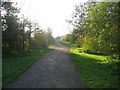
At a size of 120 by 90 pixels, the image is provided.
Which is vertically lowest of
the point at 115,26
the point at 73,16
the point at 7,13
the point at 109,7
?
the point at 115,26

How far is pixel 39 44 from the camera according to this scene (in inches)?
1066

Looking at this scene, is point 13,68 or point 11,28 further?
point 11,28

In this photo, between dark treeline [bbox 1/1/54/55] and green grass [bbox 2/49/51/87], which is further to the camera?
dark treeline [bbox 1/1/54/55]

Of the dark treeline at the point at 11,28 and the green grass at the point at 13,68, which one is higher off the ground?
Answer: the dark treeline at the point at 11,28

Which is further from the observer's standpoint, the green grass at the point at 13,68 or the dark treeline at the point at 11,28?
the dark treeline at the point at 11,28

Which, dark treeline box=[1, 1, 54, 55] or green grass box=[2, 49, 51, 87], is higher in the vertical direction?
dark treeline box=[1, 1, 54, 55]

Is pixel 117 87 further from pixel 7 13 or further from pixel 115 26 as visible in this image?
pixel 7 13

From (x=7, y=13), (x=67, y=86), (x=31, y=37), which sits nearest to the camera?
(x=67, y=86)

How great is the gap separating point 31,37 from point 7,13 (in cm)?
784

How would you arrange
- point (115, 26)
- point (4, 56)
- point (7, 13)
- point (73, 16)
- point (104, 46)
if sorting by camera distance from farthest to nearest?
1. point (73, 16)
2. point (7, 13)
3. point (4, 56)
4. point (104, 46)
5. point (115, 26)

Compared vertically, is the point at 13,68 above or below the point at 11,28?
below

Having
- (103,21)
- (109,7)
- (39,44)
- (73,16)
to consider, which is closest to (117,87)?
(103,21)

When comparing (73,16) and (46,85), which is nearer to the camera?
(46,85)

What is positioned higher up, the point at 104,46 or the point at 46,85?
the point at 104,46
